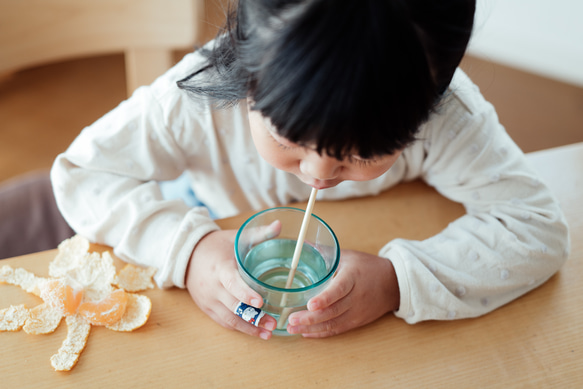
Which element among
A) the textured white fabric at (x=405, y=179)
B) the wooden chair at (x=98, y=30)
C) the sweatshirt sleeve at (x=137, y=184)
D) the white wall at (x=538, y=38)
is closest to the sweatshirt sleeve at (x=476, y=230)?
the textured white fabric at (x=405, y=179)

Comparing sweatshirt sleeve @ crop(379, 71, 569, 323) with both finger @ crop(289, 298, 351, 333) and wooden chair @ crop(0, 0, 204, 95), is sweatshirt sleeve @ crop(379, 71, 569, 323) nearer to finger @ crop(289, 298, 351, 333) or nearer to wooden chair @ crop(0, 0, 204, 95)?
finger @ crop(289, 298, 351, 333)

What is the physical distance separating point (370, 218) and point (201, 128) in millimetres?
224

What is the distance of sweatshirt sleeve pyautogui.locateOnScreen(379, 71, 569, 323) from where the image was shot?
0.48 metres

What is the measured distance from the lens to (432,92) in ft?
1.12

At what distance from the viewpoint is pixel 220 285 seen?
0.46 m

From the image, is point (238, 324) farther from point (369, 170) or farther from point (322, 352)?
point (369, 170)

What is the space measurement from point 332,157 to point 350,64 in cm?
7

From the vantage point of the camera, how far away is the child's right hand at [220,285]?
44cm

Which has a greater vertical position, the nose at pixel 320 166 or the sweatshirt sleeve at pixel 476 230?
the nose at pixel 320 166

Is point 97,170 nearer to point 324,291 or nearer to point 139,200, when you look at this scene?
point 139,200

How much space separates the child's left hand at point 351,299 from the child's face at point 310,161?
107mm

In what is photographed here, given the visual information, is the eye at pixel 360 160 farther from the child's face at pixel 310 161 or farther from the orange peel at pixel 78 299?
the orange peel at pixel 78 299

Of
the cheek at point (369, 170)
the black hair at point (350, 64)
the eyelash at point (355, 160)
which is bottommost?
the cheek at point (369, 170)

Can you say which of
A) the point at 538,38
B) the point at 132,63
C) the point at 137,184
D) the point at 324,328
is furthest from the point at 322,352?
the point at 538,38
